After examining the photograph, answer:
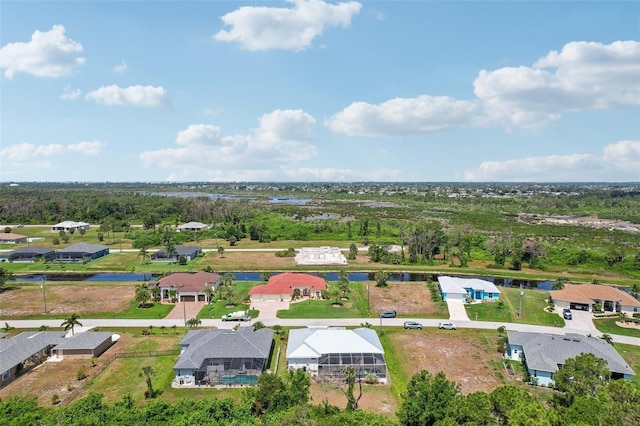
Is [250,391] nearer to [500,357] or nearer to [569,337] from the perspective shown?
[500,357]

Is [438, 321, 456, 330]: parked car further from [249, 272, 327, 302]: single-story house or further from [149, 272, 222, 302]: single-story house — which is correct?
[149, 272, 222, 302]: single-story house

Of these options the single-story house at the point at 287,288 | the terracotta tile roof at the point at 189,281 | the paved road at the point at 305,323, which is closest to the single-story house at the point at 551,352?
the paved road at the point at 305,323

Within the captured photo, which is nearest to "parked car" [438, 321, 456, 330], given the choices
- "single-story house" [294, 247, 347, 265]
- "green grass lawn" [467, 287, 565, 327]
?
"green grass lawn" [467, 287, 565, 327]

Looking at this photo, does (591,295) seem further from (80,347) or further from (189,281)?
(80,347)

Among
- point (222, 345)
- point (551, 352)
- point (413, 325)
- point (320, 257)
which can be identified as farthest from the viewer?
point (320, 257)

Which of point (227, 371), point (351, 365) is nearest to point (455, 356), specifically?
point (351, 365)

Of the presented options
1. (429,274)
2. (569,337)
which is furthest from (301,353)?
(429,274)
